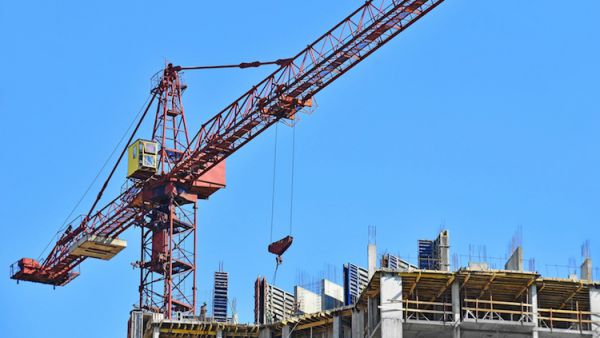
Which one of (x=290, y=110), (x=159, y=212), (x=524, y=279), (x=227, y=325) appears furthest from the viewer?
(x=159, y=212)

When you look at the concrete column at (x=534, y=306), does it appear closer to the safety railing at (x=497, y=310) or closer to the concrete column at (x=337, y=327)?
the safety railing at (x=497, y=310)

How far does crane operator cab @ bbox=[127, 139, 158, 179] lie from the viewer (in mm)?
134750

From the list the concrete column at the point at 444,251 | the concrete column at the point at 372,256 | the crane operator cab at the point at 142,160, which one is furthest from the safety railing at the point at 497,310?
the crane operator cab at the point at 142,160

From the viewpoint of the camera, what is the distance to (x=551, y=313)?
9350 centimetres

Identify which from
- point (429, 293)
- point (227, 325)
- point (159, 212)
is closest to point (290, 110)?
point (159, 212)

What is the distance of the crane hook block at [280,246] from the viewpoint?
11625cm

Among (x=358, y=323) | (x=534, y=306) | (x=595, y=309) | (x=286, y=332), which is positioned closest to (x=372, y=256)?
(x=358, y=323)

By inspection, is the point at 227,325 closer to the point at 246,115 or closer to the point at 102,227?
the point at 246,115

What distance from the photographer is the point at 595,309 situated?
93.8 meters

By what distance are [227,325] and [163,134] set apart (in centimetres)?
3847

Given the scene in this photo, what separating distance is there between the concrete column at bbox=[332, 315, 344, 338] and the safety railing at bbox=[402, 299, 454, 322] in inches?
251

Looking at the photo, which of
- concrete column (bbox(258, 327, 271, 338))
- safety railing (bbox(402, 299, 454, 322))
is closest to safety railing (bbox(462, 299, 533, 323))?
safety railing (bbox(402, 299, 454, 322))

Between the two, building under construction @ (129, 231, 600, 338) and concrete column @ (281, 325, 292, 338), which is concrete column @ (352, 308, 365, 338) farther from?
concrete column @ (281, 325, 292, 338)

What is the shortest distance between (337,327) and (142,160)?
134 ft
